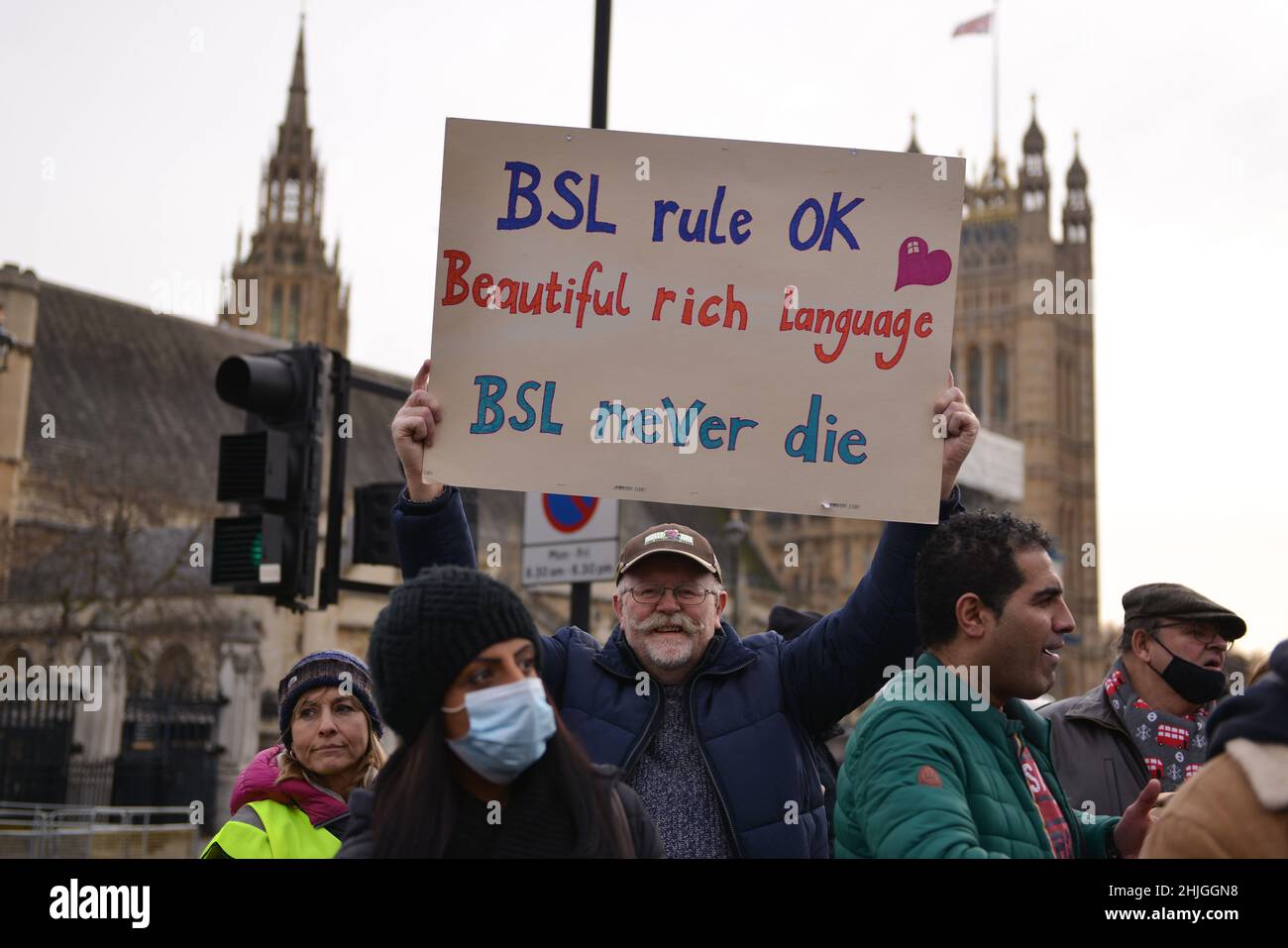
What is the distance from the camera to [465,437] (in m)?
3.72

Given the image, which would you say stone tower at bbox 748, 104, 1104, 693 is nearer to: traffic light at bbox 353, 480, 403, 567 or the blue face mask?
traffic light at bbox 353, 480, 403, 567

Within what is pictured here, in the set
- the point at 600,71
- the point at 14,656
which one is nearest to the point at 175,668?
the point at 14,656

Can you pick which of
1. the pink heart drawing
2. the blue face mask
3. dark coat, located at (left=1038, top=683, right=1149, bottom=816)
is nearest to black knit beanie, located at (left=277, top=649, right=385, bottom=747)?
the blue face mask

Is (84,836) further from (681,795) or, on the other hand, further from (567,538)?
(681,795)

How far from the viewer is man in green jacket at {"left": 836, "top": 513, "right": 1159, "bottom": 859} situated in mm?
2885

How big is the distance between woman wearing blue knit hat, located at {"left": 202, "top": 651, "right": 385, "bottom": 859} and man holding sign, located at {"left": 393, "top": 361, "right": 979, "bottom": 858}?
0.52 meters

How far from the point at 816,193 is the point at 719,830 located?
1548 mm

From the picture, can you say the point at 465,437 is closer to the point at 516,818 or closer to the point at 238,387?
the point at 516,818

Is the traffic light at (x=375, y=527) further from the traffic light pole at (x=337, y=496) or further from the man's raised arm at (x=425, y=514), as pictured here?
the man's raised arm at (x=425, y=514)

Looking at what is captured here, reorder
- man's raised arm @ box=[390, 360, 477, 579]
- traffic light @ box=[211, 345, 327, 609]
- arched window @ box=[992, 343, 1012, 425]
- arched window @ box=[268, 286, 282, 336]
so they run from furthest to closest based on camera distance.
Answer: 1. arched window @ box=[992, 343, 1012, 425]
2. arched window @ box=[268, 286, 282, 336]
3. traffic light @ box=[211, 345, 327, 609]
4. man's raised arm @ box=[390, 360, 477, 579]

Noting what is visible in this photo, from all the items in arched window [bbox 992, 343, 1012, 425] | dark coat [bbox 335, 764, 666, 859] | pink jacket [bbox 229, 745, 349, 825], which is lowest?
pink jacket [bbox 229, 745, 349, 825]

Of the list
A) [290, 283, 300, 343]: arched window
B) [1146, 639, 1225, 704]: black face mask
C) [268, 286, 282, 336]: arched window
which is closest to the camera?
[1146, 639, 1225, 704]: black face mask

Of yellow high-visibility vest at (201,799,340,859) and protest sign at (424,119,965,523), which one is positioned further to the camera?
yellow high-visibility vest at (201,799,340,859)

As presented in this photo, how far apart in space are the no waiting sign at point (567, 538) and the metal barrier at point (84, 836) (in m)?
6.93
